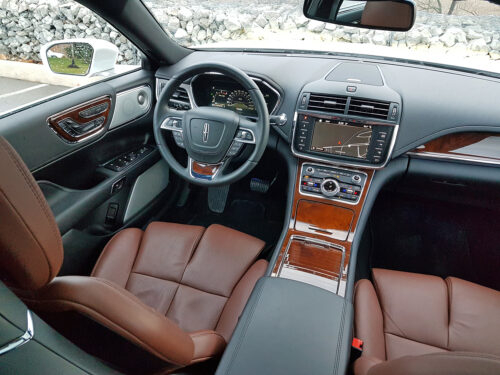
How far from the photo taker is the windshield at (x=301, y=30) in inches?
84.7

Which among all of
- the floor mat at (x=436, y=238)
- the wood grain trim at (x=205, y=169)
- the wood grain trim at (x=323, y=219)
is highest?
the wood grain trim at (x=205, y=169)

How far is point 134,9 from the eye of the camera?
Answer: 154 cm

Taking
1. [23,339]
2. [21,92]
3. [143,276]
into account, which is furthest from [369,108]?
[21,92]

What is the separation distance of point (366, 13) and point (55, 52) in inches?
57.6

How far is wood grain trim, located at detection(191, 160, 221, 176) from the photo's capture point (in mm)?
1479

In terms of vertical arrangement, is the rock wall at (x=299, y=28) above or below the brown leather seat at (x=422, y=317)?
above

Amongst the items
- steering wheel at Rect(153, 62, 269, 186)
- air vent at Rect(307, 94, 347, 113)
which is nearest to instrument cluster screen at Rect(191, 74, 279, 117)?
air vent at Rect(307, 94, 347, 113)

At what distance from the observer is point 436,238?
6.73ft

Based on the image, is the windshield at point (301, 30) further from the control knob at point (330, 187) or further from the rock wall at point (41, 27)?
the control knob at point (330, 187)

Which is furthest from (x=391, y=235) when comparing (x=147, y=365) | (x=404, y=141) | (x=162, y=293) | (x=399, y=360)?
(x=147, y=365)

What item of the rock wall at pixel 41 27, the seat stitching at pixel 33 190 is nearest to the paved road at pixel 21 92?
the rock wall at pixel 41 27

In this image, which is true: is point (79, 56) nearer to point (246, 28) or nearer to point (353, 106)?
point (353, 106)

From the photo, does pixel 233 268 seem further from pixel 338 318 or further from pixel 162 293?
pixel 338 318

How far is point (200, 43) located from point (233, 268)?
4.94 feet
